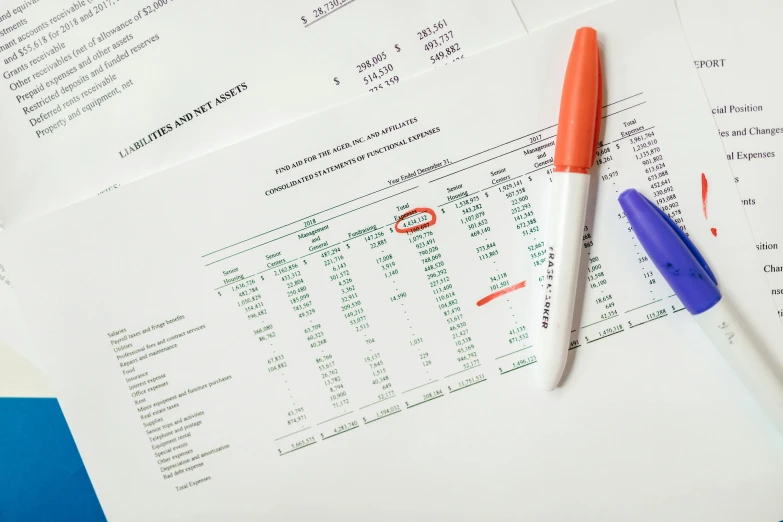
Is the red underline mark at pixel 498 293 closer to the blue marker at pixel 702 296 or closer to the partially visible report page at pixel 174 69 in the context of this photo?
the blue marker at pixel 702 296

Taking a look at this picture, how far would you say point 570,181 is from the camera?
0.45 m

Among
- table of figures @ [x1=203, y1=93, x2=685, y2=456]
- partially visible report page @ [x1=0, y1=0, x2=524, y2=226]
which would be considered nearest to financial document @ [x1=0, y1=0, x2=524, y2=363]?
partially visible report page @ [x1=0, y1=0, x2=524, y2=226]

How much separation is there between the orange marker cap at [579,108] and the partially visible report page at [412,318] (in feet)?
0.07

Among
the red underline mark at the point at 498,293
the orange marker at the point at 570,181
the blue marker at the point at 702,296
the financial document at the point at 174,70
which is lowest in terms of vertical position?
the blue marker at the point at 702,296

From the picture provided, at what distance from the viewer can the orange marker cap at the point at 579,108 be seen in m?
0.45

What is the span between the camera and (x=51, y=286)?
20.3 inches

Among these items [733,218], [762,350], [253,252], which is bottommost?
[762,350]

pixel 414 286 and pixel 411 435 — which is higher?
pixel 414 286

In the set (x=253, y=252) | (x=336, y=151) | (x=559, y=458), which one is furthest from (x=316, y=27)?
(x=559, y=458)

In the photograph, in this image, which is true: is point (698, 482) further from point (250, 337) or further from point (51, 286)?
point (51, 286)

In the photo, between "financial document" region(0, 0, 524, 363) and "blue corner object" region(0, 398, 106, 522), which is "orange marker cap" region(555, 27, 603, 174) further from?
"blue corner object" region(0, 398, 106, 522)

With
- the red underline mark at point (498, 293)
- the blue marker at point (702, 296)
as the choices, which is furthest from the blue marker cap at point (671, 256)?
the red underline mark at point (498, 293)

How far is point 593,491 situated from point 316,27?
52cm

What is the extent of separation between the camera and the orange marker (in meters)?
0.45
